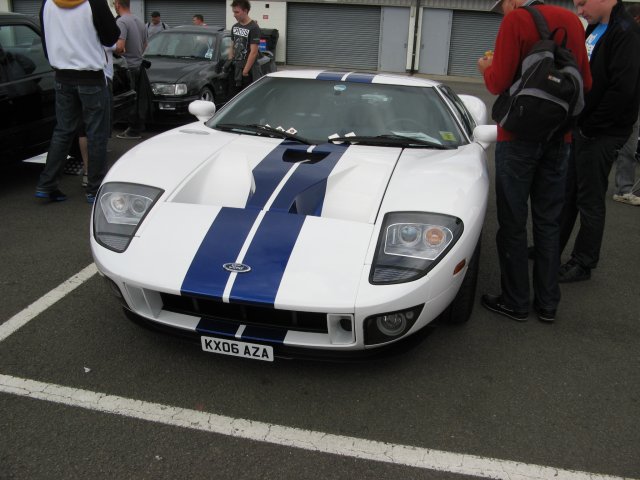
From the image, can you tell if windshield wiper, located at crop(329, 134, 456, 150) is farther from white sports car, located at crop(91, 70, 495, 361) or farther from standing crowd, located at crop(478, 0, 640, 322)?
standing crowd, located at crop(478, 0, 640, 322)

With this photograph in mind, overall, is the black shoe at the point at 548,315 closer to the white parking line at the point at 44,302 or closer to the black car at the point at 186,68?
the white parking line at the point at 44,302

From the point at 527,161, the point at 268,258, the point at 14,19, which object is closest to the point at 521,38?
the point at 527,161

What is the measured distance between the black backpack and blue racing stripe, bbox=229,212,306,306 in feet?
3.97

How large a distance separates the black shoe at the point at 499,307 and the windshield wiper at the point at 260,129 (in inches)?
53.4

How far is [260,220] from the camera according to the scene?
2572mm

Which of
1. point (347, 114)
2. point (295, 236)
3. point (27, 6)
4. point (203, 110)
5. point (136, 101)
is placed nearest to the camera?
point (295, 236)

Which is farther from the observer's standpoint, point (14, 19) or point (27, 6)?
point (27, 6)

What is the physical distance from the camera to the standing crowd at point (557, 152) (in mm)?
2828

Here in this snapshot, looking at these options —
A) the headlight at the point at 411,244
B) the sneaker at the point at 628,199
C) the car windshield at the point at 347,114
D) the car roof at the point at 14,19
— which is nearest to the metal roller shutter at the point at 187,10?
the car roof at the point at 14,19

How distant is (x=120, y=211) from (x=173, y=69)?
604 cm

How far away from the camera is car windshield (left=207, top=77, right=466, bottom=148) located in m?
3.38

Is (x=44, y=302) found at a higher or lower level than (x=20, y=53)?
lower

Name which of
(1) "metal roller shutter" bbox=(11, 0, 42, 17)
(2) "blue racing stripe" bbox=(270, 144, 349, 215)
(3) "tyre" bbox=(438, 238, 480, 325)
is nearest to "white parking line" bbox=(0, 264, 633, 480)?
(3) "tyre" bbox=(438, 238, 480, 325)

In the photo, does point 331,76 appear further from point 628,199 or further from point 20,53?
point 628,199
